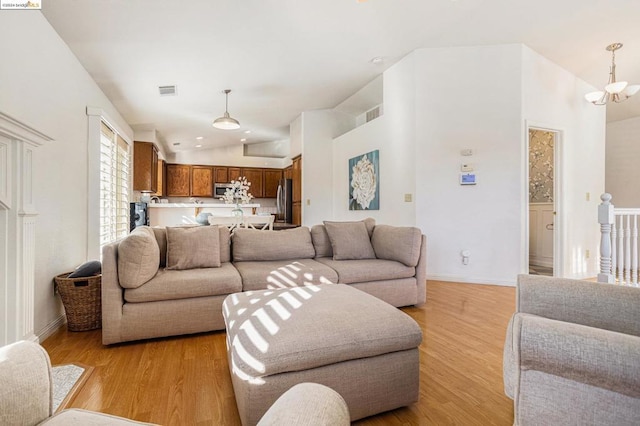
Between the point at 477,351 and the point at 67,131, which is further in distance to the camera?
the point at 67,131

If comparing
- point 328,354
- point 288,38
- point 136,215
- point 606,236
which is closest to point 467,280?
point 606,236

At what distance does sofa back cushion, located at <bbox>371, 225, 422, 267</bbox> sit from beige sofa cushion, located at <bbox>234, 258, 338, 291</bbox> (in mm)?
699

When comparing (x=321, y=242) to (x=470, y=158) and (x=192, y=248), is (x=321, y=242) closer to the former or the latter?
(x=192, y=248)

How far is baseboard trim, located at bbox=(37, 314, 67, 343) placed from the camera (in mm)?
2308

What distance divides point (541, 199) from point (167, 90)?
6416 mm

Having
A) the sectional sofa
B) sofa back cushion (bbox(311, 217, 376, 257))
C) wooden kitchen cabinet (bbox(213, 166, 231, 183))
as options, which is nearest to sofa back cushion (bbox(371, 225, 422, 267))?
the sectional sofa

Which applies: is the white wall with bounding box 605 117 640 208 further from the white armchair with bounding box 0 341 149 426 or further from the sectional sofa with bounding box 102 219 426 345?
the white armchair with bounding box 0 341 149 426

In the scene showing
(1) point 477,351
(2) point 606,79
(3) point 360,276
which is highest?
(2) point 606,79

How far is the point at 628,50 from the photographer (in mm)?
3916

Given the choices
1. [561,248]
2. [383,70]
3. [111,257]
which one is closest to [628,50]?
[561,248]

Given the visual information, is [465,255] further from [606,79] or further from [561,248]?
[606,79]

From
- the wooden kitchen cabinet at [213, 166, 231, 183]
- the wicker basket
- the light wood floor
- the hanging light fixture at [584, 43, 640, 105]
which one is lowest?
the light wood floor

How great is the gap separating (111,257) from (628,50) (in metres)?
6.15

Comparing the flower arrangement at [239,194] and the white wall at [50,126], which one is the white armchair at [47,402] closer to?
the white wall at [50,126]
